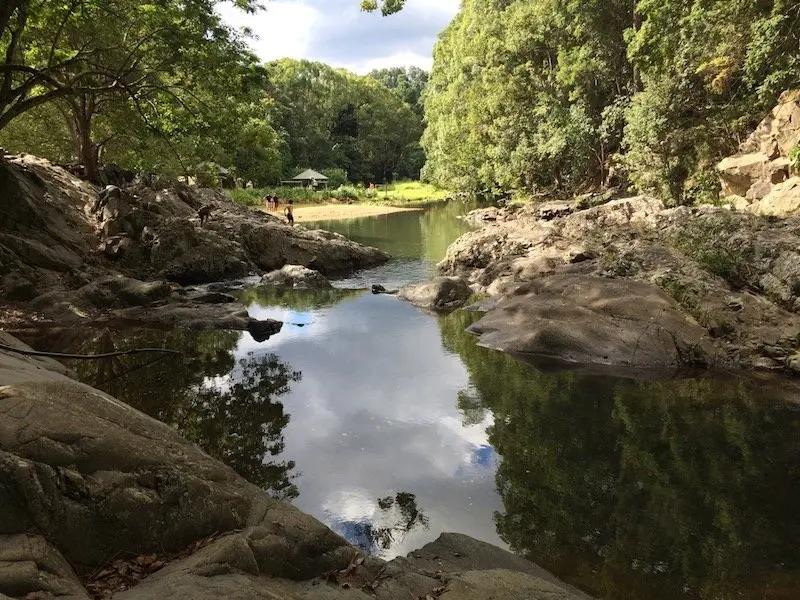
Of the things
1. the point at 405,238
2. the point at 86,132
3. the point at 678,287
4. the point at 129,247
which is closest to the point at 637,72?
the point at 405,238

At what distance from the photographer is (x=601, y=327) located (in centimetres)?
1346

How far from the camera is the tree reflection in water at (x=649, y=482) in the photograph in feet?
19.7

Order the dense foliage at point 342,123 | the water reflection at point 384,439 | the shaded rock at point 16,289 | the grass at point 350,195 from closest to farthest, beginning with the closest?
the water reflection at point 384,439 < the shaded rock at point 16,289 < the grass at point 350,195 < the dense foliage at point 342,123

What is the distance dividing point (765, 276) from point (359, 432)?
11737 millimetres

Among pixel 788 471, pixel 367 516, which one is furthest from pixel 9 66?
pixel 788 471

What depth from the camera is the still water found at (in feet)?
21.0

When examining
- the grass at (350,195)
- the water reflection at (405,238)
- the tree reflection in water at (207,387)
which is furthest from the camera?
the grass at (350,195)

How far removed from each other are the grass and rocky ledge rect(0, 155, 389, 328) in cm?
2092

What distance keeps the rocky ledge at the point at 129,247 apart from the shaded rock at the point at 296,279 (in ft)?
6.00

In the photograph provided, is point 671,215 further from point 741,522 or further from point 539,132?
point 539,132

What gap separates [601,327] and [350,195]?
5176 cm

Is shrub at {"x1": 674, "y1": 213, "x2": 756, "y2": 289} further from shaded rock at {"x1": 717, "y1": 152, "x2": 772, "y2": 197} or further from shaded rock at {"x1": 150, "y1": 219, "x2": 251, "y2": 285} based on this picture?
shaded rock at {"x1": 150, "y1": 219, "x2": 251, "y2": 285}

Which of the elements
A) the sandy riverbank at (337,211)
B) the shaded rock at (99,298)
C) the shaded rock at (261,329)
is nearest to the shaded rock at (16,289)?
the shaded rock at (99,298)

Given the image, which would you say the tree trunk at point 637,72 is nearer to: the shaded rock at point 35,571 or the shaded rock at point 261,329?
the shaded rock at point 261,329
